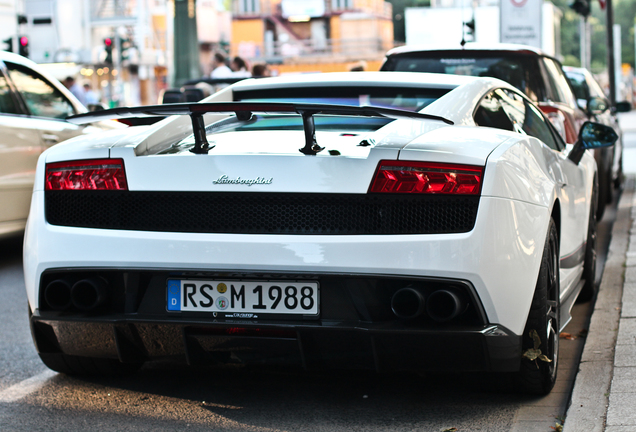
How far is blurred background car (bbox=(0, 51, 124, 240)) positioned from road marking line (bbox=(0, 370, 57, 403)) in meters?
3.16

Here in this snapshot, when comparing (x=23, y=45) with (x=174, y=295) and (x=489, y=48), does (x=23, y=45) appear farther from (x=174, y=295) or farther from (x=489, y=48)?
(x=174, y=295)

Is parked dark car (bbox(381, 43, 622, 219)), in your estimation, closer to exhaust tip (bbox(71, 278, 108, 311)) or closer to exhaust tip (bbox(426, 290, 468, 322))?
exhaust tip (bbox(426, 290, 468, 322))

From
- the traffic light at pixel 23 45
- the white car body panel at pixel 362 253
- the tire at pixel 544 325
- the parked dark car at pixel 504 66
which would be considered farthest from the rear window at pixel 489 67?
the traffic light at pixel 23 45

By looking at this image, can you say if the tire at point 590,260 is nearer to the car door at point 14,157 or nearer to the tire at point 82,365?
the tire at point 82,365

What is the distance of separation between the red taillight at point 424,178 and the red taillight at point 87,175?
0.94 metres

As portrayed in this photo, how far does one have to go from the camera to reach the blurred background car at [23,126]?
23.5ft

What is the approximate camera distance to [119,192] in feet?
11.2

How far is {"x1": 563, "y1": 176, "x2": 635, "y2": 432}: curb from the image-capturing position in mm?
3439

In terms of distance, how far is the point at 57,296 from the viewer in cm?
350

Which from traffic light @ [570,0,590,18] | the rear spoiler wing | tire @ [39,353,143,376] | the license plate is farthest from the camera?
traffic light @ [570,0,590,18]

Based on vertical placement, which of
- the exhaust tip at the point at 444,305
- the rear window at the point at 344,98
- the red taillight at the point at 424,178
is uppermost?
the rear window at the point at 344,98

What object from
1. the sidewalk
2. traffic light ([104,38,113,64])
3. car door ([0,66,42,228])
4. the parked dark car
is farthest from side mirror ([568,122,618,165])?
traffic light ([104,38,113,64])

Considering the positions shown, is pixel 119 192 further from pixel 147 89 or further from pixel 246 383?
pixel 147 89

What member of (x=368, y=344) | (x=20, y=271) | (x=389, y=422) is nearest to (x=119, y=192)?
(x=368, y=344)
